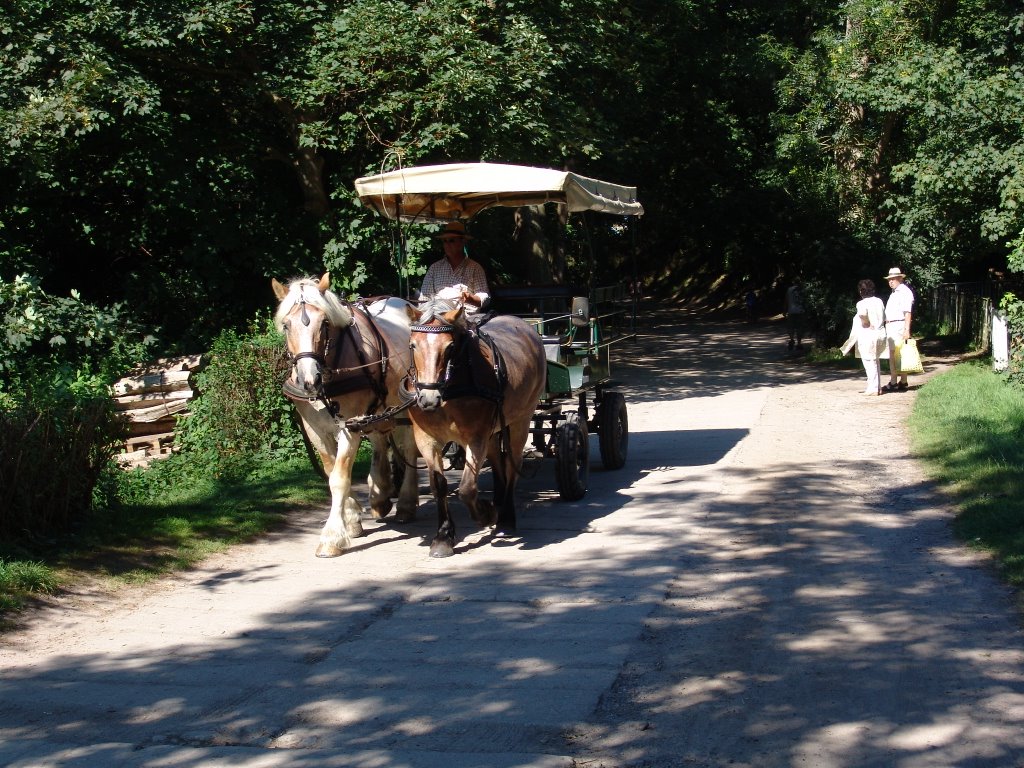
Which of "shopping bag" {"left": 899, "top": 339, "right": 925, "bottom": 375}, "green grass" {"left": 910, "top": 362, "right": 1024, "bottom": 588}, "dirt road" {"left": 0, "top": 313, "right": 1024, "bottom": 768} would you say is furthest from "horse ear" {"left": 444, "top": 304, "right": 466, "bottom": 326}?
"shopping bag" {"left": 899, "top": 339, "right": 925, "bottom": 375}

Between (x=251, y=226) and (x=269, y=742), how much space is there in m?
12.4

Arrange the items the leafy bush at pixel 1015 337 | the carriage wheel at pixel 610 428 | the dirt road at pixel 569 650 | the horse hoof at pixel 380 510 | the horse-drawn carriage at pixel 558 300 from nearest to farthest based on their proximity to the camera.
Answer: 1. the dirt road at pixel 569 650
2. the horse hoof at pixel 380 510
3. the horse-drawn carriage at pixel 558 300
4. the carriage wheel at pixel 610 428
5. the leafy bush at pixel 1015 337

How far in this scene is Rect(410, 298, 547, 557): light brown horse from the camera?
837cm

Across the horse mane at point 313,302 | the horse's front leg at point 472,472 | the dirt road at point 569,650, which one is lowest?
the dirt road at point 569,650

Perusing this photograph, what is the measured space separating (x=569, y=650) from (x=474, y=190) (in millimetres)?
5126

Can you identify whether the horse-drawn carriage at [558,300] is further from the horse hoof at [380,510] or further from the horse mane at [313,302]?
the horse mane at [313,302]

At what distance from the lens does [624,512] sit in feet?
33.4

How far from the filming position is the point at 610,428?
39.2 ft

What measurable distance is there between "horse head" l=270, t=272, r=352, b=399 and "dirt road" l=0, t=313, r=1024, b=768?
148cm

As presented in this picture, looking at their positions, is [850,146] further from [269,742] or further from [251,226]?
[269,742]

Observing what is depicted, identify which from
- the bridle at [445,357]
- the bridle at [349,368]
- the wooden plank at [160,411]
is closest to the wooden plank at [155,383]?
the wooden plank at [160,411]

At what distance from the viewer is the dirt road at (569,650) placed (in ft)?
16.9

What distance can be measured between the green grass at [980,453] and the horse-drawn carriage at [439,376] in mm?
3477

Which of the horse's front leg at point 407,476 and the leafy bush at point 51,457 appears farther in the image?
the horse's front leg at point 407,476
